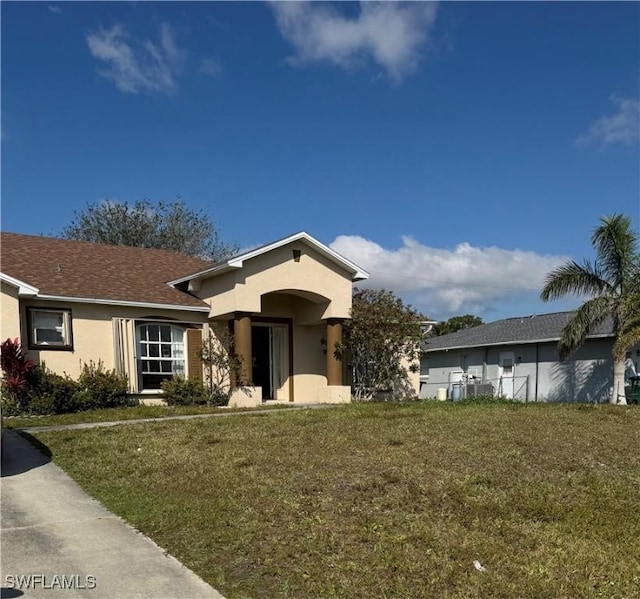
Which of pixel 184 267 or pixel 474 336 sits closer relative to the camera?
pixel 184 267

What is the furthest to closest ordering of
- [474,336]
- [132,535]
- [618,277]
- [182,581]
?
[474,336]
[618,277]
[132,535]
[182,581]

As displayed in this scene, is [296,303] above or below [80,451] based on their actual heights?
above

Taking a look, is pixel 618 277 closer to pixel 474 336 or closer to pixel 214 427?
pixel 474 336

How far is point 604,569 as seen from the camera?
4883mm

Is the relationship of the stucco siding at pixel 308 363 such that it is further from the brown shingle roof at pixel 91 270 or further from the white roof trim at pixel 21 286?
the white roof trim at pixel 21 286

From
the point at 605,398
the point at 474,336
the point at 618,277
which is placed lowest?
the point at 605,398

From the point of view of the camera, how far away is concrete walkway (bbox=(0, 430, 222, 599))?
14.8 feet

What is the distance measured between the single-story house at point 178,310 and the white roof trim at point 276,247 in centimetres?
3

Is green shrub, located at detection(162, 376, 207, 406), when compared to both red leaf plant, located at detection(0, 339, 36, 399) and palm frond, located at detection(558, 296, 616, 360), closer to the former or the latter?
red leaf plant, located at detection(0, 339, 36, 399)

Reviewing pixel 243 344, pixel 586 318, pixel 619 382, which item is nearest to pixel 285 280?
pixel 243 344

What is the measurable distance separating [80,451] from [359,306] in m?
10.2

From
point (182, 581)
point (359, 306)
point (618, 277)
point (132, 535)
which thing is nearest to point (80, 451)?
point (132, 535)

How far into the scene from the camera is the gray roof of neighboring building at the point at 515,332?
80.1 ft

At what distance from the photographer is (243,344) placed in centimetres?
1625
